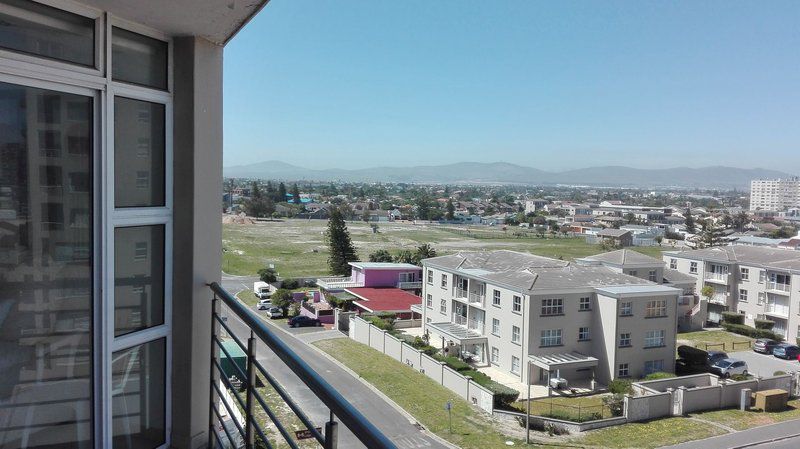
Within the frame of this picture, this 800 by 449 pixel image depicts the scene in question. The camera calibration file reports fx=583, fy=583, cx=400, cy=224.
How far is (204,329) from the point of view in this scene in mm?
1770

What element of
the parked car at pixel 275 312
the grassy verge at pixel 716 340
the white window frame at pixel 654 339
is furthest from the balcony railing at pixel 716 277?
the parked car at pixel 275 312

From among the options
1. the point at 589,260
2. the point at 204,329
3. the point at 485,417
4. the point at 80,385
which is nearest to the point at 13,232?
the point at 80,385

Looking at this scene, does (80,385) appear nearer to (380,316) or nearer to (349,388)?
(349,388)

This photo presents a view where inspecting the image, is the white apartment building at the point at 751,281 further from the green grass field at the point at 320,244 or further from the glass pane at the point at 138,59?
the glass pane at the point at 138,59

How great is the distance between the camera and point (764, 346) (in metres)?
15.5

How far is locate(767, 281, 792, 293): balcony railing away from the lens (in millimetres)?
17509

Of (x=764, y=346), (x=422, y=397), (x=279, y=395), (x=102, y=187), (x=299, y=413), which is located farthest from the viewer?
(x=764, y=346)

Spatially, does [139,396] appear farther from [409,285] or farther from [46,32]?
[409,285]

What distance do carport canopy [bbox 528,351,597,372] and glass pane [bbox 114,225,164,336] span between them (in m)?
11.1

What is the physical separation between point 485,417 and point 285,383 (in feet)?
11.2

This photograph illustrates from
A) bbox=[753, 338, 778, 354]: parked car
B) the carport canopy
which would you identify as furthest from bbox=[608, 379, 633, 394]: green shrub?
bbox=[753, 338, 778, 354]: parked car

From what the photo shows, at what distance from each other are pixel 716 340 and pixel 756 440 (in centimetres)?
787

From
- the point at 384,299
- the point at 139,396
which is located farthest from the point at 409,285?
the point at 139,396

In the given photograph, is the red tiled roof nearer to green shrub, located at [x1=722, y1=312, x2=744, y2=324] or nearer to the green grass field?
the green grass field
